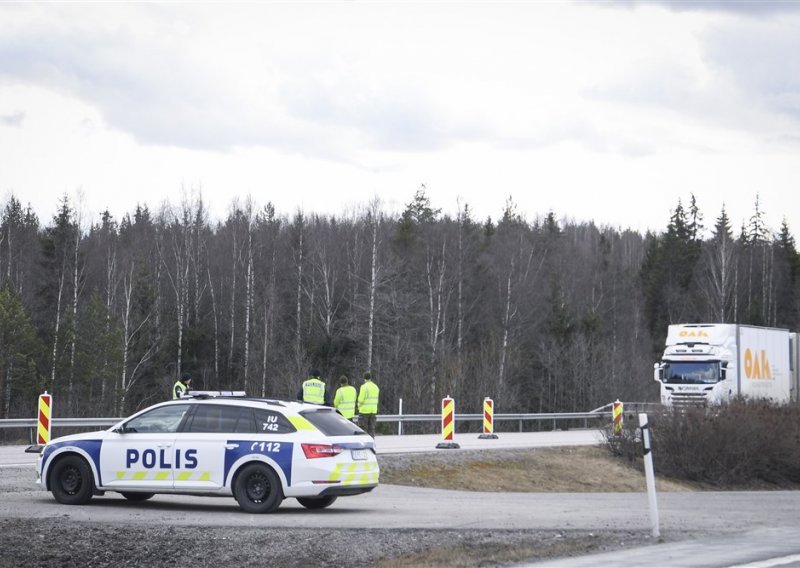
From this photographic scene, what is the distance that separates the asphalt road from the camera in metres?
12.4

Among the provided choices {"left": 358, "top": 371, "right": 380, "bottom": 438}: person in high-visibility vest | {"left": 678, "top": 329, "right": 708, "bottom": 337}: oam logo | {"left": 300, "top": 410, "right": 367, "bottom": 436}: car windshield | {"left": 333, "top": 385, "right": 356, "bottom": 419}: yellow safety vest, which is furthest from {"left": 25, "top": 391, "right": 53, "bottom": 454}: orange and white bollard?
{"left": 678, "top": 329, "right": 708, "bottom": 337}: oam logo

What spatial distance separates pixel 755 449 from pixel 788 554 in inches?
687

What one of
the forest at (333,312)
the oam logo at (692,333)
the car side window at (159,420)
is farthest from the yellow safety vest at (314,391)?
the forest at (333,312)

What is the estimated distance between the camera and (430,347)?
234ft

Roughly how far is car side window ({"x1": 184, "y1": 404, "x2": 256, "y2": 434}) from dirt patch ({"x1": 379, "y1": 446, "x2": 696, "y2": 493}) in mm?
8317

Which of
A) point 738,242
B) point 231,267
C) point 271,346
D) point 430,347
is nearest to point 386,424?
point 430,347

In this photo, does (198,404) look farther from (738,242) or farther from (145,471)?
(738,242)

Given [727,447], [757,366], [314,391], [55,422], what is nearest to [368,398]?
[314,391]

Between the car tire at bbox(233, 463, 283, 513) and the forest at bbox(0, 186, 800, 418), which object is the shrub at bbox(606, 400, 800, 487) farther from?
the forest at bbox(0, 186, 800, 418)

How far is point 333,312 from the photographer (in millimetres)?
75250

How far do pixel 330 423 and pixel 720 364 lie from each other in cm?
2699

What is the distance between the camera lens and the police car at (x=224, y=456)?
15.8m

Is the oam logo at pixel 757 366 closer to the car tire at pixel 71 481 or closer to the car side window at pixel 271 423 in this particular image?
the car side window at pixel 271 423

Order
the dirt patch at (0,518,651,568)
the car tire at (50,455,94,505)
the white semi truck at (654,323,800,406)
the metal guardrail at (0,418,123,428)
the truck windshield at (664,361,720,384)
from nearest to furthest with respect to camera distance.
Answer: the dirt patch at (0,518,651,568) < the car tire at (50,455,94,505) < the metal guardrail at (0,418,123,428) < the white semi truck at (654,323,800,406) < the truck windshield at (664,361,720,384)
